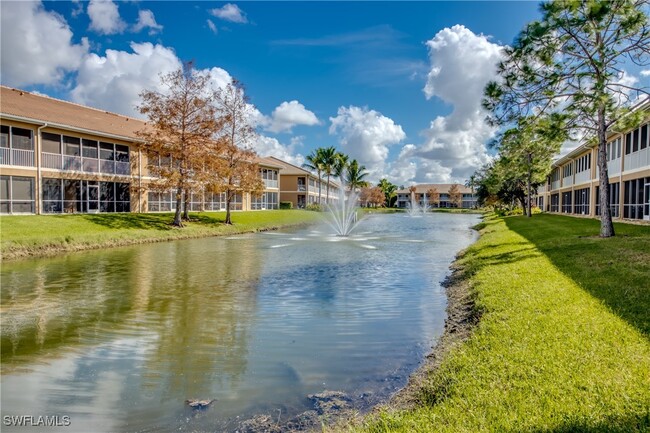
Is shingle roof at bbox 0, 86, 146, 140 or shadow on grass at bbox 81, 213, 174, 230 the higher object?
shingle roof at bbox 0, 86, 146, 140

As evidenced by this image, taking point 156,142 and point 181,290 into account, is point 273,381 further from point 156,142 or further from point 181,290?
point 156,142

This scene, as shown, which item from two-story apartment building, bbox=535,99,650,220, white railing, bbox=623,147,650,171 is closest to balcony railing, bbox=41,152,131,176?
two-story apartment building, bbox=535,99,650,220

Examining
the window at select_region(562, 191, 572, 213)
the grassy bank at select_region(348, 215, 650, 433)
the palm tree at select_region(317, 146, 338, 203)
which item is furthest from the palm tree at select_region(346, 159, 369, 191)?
the grassy bank at select_region(348, 215, 650, 433)

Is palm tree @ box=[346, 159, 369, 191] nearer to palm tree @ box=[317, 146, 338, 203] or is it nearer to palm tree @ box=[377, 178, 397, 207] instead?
palm tree @ box=[317, 146, 338, 203]

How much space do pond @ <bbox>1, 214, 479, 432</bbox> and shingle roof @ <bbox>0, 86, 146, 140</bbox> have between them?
577 inches

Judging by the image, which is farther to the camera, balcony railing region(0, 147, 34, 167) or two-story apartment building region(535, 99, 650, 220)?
balcony railing region(0, 147, 34, 167)

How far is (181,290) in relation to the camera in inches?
472

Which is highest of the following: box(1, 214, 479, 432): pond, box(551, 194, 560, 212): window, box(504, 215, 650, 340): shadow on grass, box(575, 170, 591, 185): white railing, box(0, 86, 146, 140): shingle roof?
box(0, 86, 146, 140): shingle roof

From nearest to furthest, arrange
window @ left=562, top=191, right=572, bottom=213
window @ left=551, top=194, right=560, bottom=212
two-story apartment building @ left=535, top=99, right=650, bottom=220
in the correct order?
two-story apartment building @ left=535, top=99, right=650, bottom=220, window @ left=562, top=191, right=572, bottom=213, window @ left=551, top=194, right=560, bottom=212

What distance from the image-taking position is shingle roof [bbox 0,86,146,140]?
2634 centimetres

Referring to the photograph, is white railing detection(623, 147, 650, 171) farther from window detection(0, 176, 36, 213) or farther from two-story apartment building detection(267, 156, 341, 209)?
two-story apartment building detection(267, 156, 341, 209)

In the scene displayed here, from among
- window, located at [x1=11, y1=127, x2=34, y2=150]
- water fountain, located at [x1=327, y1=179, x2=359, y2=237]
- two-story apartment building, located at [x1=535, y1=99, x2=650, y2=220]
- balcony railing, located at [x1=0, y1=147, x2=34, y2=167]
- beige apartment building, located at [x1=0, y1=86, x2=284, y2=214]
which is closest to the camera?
two-story apartment building, located at [x1=535, y1=99, x2=650, y2=220]

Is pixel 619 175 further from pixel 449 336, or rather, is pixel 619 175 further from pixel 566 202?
pixel 449 336

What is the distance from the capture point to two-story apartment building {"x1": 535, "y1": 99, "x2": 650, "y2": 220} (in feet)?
74.6
